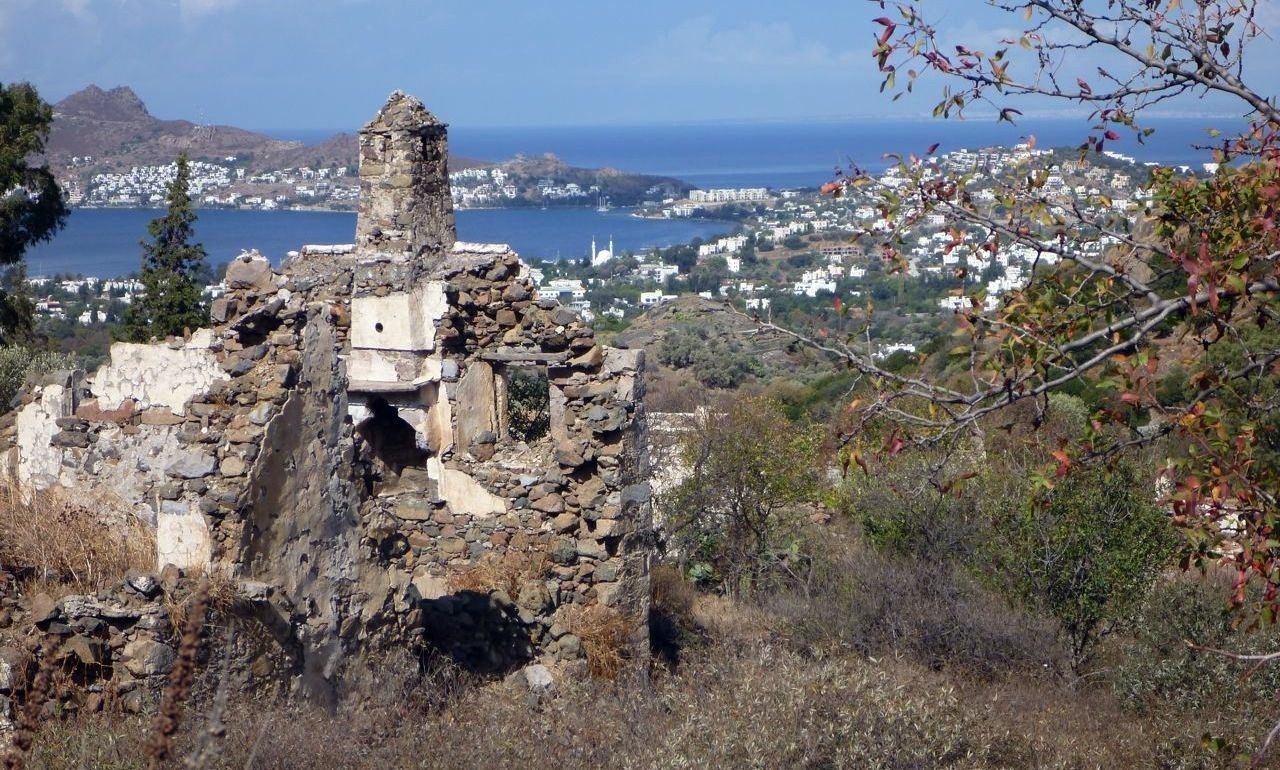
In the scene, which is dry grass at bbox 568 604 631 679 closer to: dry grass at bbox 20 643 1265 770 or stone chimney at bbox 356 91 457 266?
dry grass at bbox 20 643 1265 770

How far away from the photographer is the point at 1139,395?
5.03m

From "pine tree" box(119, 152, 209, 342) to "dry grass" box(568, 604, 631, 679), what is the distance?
1229 centimetres

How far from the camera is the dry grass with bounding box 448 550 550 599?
33.2 ft

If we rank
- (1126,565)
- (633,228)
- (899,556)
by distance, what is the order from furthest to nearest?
(633,228) < (899,556) < (1126,565)

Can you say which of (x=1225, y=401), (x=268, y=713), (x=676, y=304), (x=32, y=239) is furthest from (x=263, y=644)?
(x=676, y=304)

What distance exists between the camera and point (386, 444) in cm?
1275

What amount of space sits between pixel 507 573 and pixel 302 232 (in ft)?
179

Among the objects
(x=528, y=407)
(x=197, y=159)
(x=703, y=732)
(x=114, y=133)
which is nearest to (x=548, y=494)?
(x=703, y=732)

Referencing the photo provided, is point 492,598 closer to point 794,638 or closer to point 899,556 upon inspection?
point 794,638

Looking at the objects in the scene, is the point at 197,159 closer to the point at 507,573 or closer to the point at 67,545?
the point at 507,573

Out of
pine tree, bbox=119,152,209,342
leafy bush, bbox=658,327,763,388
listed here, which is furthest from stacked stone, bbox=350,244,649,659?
leafy bush, bbox=658,327,763,388

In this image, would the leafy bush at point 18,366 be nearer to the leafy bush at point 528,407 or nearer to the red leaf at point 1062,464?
the leafy bush at point 528,407

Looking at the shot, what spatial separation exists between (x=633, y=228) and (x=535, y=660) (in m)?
88.4

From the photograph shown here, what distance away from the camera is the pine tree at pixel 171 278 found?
20.3m
